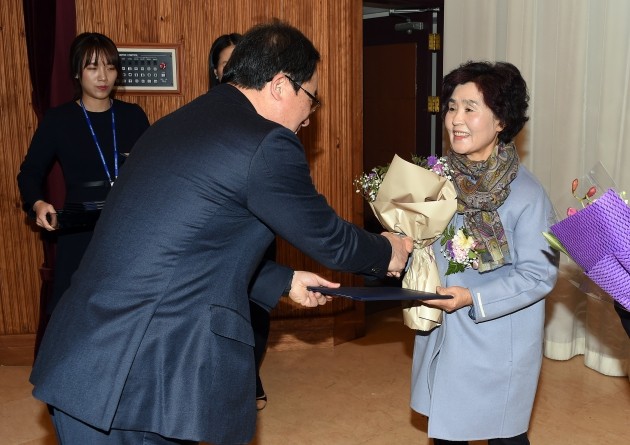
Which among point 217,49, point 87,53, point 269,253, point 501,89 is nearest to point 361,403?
point 269,253

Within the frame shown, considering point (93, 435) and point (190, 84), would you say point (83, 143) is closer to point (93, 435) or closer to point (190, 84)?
point (190, 84)

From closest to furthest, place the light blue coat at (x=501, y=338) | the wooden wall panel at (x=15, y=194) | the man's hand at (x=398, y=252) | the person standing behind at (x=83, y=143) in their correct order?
1. the man's hand at (x=398, y=252)
2. the light blue coat at (x=501, y=338)
3. the person standing behind at (x=83, y=143)
4. the wooden wall panel at (x=15, y=194)

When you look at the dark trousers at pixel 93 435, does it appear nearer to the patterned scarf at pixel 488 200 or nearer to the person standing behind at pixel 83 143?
the patterned scarf at pixel 488 200

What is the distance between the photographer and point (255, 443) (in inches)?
145

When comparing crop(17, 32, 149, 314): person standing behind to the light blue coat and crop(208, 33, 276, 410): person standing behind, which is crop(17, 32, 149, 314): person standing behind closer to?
crop(208, 33, 276, 410): person standing behind

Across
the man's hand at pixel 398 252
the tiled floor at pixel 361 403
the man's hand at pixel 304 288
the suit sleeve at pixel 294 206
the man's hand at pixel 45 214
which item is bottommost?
the tiled floor at pixel 361 403

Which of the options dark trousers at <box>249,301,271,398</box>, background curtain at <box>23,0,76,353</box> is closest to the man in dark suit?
dark trousers at <box>249,301,271,398</box>

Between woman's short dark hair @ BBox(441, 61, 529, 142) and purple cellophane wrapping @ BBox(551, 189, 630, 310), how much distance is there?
70 centimetres

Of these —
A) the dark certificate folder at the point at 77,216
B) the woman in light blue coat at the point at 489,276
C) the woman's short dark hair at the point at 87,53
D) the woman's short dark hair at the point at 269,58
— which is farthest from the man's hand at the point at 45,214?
the woman in light blue coat at the point at 489,276

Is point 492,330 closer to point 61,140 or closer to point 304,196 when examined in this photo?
point 304,196

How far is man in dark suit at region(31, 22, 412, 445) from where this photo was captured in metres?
1.89

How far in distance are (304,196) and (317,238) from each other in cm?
13

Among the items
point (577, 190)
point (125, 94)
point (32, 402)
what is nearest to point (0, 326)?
point (32, 402)

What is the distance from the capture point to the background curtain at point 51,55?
435 cm
